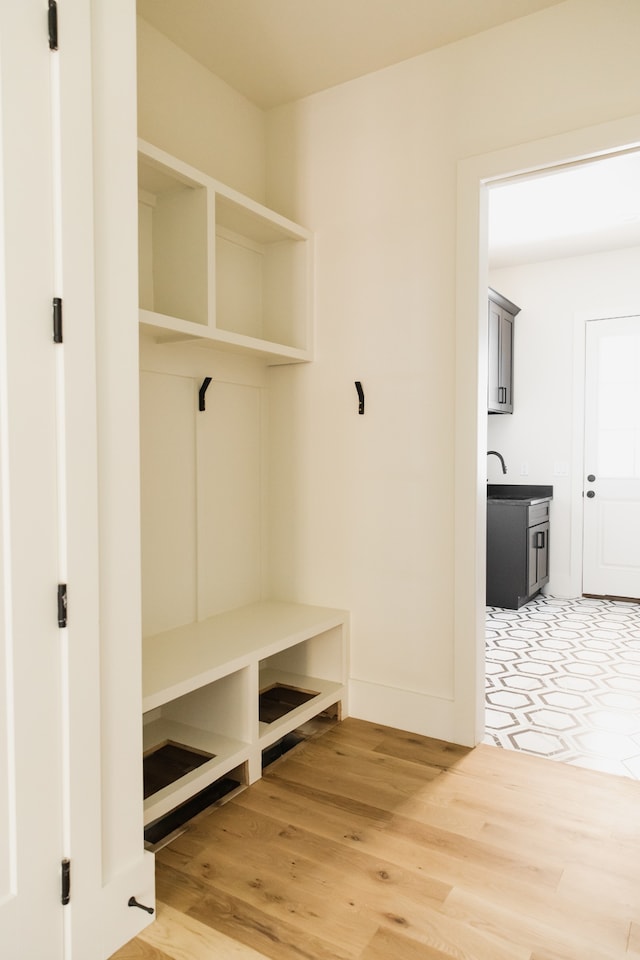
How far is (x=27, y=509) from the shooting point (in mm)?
1313

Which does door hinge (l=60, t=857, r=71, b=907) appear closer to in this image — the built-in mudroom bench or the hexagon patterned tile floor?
the built-in mudroom bench

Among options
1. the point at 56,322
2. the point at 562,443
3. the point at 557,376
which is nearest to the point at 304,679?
the point at 56,322

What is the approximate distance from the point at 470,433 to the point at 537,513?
2831 millimetres

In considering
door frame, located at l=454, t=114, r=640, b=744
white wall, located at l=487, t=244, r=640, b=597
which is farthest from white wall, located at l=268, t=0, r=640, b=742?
white wall, located at l=487, t=244, r=640, b=597

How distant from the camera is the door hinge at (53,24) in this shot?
4.36 ft

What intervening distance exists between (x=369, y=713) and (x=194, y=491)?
3.99 feet

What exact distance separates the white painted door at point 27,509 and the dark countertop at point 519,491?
447 cm

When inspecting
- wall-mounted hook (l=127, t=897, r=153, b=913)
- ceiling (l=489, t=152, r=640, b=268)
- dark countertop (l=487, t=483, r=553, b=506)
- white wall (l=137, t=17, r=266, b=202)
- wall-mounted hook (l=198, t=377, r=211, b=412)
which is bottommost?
wall-mounted hook (l=127, t=897, r=153, b=913)

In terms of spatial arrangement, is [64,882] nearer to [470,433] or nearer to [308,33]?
[470,433]

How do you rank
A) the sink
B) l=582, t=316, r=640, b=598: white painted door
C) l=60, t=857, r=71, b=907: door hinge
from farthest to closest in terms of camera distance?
1. the sink
2. l=582, t=316, r=640, b=598: white painted door
3. l=60, t=857, r=71, b=907: door hinge

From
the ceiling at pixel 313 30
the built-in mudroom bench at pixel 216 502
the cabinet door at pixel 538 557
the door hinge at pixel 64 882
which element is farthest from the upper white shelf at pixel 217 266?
the cabinet door at pixel 538 557

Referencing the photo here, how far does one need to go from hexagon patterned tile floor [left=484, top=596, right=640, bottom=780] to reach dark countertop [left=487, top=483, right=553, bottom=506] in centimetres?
97

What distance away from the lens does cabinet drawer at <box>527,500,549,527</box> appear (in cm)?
489

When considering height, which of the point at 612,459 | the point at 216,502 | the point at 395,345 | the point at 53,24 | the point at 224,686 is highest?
the point at 53,24
